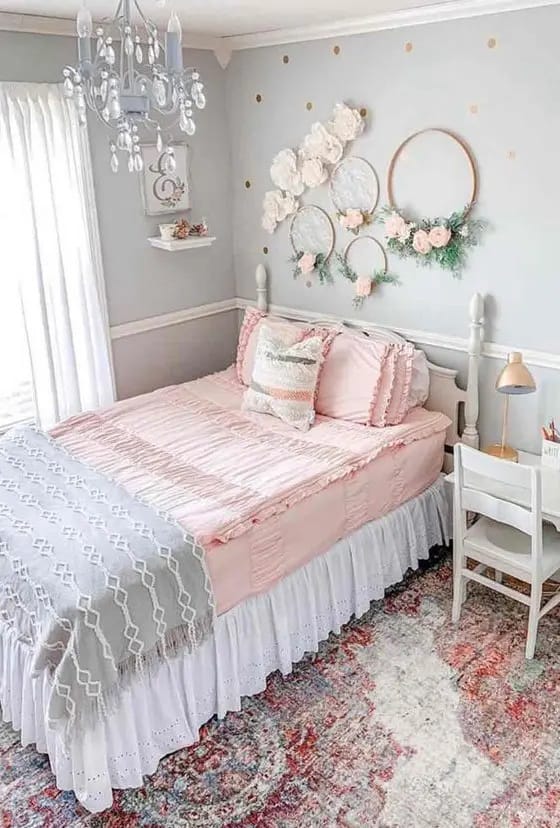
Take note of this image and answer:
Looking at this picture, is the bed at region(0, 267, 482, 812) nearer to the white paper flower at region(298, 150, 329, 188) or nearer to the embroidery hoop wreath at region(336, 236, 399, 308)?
the embroidery hoop wreath at region(336, 236, 399, 308)

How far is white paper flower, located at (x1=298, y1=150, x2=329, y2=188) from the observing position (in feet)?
12.2

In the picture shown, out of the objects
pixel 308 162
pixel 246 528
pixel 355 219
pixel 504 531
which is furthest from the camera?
pixel 308 162

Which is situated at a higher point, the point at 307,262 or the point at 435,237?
the point at 435,237

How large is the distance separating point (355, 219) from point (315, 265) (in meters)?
0.38

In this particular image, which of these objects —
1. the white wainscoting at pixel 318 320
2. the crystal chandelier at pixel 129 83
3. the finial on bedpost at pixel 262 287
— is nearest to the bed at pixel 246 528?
the white wainscoting at pixel 318 320

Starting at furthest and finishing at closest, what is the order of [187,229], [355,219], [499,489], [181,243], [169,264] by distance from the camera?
[169,264]
[187,229]
[181,243]
[355,219]
[499,489]

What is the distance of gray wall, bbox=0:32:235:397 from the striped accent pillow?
2.70 feet

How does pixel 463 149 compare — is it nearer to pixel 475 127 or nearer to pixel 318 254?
pixel 475 127

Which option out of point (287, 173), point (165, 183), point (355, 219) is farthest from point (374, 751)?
point (165, 183)

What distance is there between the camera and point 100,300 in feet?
12.3

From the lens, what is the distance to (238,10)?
2979 mm

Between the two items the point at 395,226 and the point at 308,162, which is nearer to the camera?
the point at 395,226

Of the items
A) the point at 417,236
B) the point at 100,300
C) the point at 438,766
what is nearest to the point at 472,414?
the point at 417,236

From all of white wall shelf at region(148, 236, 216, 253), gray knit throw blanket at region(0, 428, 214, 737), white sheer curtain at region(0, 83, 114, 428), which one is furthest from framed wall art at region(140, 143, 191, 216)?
gray knit throw blanket at region(0, 428, 214, 737)
